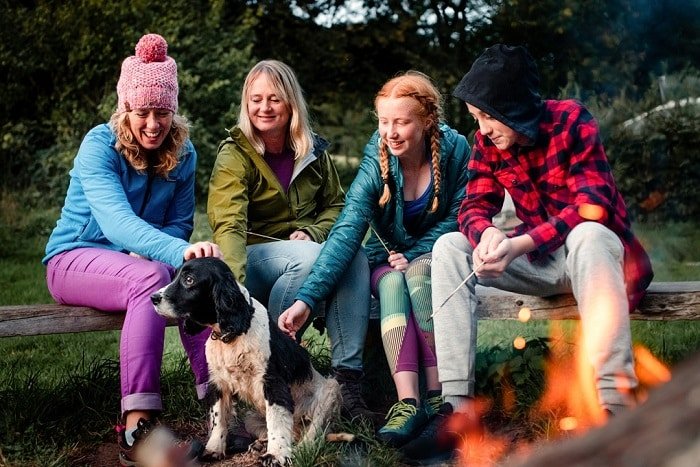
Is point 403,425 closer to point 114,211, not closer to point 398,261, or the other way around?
point 398,261

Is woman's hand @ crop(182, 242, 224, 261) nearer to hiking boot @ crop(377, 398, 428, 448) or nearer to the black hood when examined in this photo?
hiking boot @ crop(377, 398, 428, 448)

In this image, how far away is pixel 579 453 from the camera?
1060 mm

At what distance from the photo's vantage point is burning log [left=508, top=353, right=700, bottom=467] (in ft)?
3.26

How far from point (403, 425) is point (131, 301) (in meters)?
1.27

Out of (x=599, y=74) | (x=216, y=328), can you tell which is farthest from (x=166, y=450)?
(x=599, y=74)

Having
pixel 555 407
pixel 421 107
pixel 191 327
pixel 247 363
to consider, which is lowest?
pixel 555 407

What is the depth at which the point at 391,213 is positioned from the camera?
15.1ft

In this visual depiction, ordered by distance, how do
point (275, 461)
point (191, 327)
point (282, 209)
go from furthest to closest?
point (282, 209) < point (191, 327) < point (275, 461)

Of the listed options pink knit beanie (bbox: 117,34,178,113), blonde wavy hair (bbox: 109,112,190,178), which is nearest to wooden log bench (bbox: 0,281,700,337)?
blonde wavy hair (bbox: 109,112,190,178)

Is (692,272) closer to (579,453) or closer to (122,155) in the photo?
(122,155)

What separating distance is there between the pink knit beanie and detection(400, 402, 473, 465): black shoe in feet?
6.06

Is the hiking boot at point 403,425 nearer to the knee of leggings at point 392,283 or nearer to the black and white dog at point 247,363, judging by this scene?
the black and white dog at point 247,363

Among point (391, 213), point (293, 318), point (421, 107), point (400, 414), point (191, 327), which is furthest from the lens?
A: point (391, 213)

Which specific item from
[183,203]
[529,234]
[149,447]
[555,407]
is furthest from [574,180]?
[149,447]
